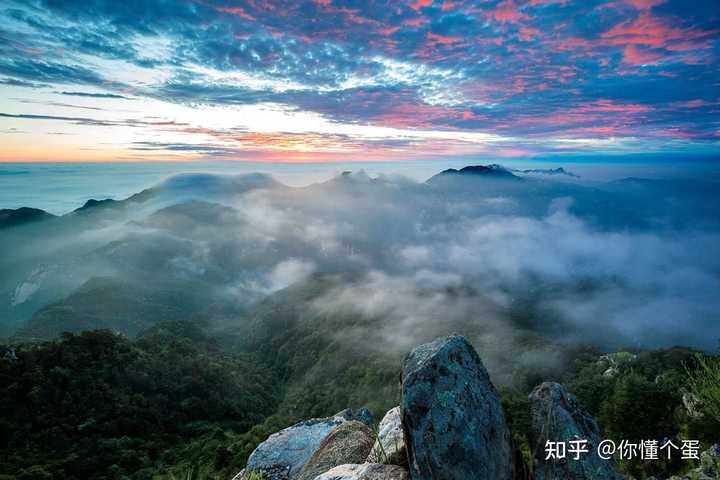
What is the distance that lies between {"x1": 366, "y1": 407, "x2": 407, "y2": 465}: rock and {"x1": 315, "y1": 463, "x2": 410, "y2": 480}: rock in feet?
2.30

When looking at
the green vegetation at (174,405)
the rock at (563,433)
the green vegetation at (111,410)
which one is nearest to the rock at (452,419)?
the rock at (563,433)

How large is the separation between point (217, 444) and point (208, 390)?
40.0 meters

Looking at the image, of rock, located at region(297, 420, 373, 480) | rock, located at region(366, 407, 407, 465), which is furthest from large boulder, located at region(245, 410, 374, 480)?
rock, located at region(366, 407, 407, 465)

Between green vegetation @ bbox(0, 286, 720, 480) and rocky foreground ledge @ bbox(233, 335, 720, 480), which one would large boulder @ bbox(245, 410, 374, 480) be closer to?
rocky foreground ledge @ bbox(233, 335, 720, 480)

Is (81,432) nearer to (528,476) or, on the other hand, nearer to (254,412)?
(254,412)

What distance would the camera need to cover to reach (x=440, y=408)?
10.3m

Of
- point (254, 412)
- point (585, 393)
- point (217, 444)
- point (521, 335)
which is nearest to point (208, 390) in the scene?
point (254, 412)

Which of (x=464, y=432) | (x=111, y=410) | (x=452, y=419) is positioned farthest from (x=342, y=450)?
(x=111, y=410)

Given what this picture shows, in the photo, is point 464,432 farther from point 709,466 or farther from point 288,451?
point 288,451

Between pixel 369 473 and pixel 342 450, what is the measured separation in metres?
5.29

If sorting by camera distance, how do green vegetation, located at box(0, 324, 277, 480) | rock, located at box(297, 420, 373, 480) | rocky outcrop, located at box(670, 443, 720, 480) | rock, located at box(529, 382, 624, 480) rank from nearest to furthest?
1. rock, located at box(529, 382, 624, 480)
2. rocky outcrop, located at box(670, 443, 720, 480)
3. rock, located at box(297, 420, 373, 480)
4. green vegetation, located at box(0, 324, 277, 480)

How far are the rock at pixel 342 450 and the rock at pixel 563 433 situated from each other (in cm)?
718

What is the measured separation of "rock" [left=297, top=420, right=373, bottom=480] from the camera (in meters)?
15.0

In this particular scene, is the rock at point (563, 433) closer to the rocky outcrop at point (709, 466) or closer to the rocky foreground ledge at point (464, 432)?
the rocky foreground ledge at point (464, 432)
